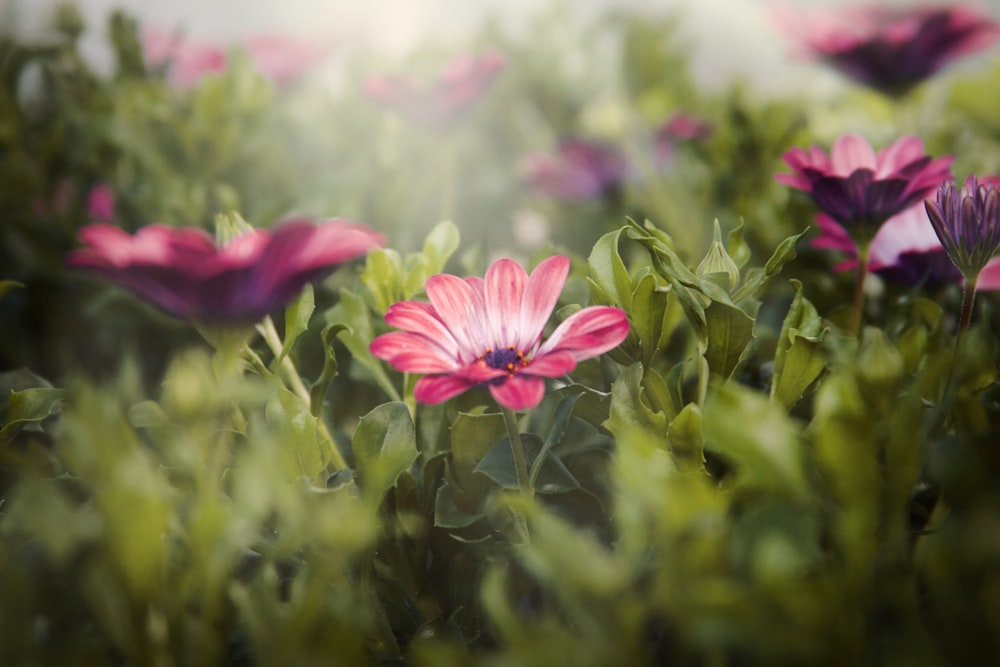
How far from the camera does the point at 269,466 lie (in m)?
0.41

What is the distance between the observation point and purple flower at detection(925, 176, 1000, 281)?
0.53 metres

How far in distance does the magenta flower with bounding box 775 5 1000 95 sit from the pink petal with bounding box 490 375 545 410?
84 centimetres

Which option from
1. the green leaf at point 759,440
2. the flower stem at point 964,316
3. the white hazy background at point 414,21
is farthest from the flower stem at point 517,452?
the white hazy background at point 414,21

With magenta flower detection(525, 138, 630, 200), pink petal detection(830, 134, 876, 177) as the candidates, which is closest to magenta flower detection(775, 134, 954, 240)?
pink petal detection(830, 134, 876, 177)

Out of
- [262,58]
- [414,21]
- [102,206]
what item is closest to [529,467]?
[102,206]

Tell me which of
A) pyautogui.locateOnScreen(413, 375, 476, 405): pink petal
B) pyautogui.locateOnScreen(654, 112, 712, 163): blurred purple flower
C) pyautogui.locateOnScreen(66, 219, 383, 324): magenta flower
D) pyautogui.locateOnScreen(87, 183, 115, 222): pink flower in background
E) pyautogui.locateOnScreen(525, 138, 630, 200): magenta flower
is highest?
pyautogui.locateOnScreen(66, 219, 383, 324): magenta flower

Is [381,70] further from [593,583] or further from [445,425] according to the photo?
[593,583]

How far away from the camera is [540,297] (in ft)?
1.82

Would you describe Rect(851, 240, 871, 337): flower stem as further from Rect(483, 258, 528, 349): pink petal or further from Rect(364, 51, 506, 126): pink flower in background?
Rect(364, 51, 506, 126): pink flower in background

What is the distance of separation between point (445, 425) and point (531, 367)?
6.6 inches

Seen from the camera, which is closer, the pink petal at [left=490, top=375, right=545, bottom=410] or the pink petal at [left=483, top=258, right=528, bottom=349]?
the pink petal at [left=490, top=375, right=545, bottom=410]

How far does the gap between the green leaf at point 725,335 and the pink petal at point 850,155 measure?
0.19 m

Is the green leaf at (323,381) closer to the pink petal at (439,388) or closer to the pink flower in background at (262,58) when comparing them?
the pink petal at (439,388)

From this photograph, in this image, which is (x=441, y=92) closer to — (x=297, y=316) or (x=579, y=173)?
(x=579, y=173)
